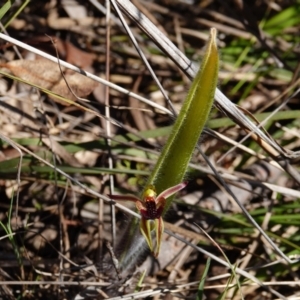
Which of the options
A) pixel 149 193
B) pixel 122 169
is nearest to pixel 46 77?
pixel 122 169

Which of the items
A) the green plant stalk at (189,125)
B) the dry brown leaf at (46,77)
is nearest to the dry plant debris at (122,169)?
the dry brown leaf at (46,77)

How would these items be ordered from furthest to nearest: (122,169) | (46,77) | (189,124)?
(46,77) → (122,169) → (189,124)

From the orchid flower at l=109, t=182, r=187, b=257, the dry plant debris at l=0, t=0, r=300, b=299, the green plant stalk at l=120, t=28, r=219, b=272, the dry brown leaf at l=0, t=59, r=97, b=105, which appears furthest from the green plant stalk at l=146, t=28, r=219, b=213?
the dry brown leaf at l=0, t=59, r=97, b=105

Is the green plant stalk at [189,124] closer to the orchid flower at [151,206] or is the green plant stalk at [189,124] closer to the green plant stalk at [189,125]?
the green plant stalk at [189,125]

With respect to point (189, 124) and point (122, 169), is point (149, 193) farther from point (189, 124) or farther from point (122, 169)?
point (122, 169)

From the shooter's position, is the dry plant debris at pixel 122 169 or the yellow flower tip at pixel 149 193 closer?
the yellow flower tip at pixel 149 193

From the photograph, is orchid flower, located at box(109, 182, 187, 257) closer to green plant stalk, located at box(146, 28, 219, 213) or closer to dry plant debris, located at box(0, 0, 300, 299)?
green plant stalk, located at box(146, 28, 219, 213)

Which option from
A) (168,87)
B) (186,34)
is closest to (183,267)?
(168,87)
